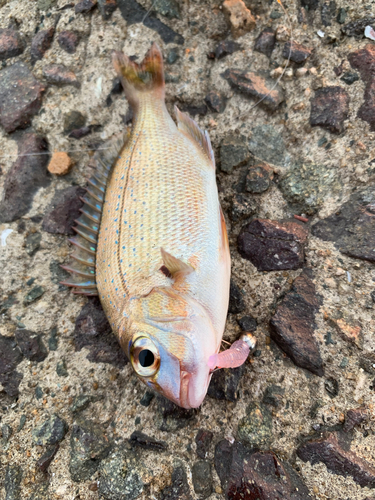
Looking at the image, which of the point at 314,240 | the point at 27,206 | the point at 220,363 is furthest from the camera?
the point at 27,206

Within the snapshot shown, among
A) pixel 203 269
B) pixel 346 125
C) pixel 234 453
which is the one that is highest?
pixel 346 125

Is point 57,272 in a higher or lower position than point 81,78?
lower

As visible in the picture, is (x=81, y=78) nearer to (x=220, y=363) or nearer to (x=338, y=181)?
(x=338, y=181)

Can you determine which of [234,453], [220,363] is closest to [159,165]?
[220,363]

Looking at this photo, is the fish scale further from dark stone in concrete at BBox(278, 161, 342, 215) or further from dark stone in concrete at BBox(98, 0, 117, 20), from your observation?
dark stone in concrete at BBox(98, 0, 117, 20)

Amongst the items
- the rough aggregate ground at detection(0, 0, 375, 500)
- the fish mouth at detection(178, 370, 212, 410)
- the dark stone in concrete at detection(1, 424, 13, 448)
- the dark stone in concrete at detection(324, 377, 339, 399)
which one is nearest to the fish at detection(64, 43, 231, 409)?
the fish mouth at detection(178, 370, 212, 410)

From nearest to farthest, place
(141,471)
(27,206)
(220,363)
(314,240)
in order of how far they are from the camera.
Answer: (220,363)
(141,471)
(314,240)
(27,206)

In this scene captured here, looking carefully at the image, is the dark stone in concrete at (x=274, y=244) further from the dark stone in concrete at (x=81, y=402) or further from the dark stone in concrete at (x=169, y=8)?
the dark stone in concrete at (x=169, y=8)
